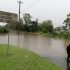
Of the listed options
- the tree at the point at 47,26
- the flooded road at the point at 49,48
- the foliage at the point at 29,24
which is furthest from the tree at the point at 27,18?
the flooded road at the point at 49,48

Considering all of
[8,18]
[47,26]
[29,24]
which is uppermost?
[8,18]

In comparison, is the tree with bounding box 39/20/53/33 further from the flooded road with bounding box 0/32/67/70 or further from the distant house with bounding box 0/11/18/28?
the flooded road with bounding box 0/32/67/70

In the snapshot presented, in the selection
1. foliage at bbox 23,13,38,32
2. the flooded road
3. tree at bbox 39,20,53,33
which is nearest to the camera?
the flooded road

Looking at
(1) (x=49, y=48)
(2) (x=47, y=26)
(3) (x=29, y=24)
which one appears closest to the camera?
(1) (x=49, y=48)

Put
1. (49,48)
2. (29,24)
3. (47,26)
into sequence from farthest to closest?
(29,24) < (47,26) < (49,48)

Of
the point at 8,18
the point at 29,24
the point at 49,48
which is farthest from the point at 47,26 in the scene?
the point at 49,48

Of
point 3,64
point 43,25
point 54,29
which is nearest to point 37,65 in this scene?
point 3,64

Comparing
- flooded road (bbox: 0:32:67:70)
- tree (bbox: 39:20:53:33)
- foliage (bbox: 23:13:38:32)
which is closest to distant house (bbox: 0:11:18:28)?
foliage (bbox: 23:13:38:32)

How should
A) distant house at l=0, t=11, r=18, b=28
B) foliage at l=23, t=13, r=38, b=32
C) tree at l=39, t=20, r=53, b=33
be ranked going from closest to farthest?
distant house at l=0, t=11, r=18, b=28 → tree at l=39, t=20, r=53, b=33 → foliage at l=23, t=13, r=38, b=32

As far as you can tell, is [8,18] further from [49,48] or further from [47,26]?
[47,26]

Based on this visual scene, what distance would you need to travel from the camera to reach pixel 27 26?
69.2 meters

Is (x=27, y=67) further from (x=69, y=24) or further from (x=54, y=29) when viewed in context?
(x=54, y=29)

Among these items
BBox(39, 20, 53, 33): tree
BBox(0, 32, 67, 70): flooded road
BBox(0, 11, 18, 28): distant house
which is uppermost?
BBox(0, 11, 18, 28): distant house

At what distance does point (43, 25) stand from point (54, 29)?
248 inches
